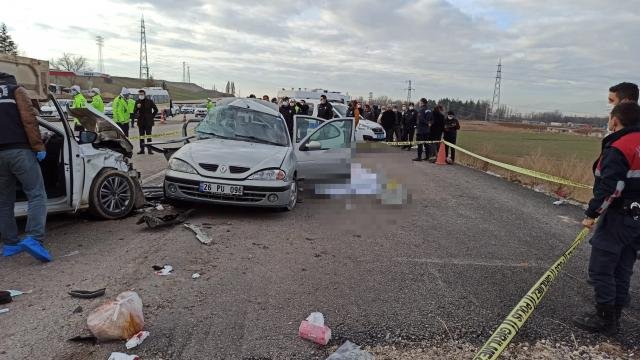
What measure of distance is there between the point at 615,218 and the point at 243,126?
18.5ft

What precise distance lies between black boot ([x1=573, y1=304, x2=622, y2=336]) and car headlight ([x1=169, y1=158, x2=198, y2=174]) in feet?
15.8

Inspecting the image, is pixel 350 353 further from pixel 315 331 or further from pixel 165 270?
pixel 165 270

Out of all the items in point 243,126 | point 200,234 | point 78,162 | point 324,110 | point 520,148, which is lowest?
point 520,148

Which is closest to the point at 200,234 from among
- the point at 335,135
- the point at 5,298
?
the point at 5,298

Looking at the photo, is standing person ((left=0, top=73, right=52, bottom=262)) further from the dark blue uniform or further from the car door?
the dark blue uniform

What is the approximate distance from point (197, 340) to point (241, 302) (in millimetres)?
674

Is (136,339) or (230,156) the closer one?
(136,339)

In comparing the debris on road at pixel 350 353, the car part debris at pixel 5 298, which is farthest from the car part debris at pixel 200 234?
the debris on road at pixel 350 353

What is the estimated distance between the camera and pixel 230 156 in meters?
6.60

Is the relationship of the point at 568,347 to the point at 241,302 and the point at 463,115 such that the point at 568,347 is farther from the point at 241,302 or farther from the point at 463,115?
the point at 463,115

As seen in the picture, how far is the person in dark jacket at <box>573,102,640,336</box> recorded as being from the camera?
3598 mm

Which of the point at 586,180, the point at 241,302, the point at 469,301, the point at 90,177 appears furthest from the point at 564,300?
the point at 586,180

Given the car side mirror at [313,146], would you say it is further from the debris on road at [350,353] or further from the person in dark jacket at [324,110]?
the person in dark jacket at [324,110]

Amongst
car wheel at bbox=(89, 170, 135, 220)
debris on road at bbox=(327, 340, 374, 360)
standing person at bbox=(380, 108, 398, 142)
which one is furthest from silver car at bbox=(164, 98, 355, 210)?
standing person at bbox=(380, 108, 398, 142)
